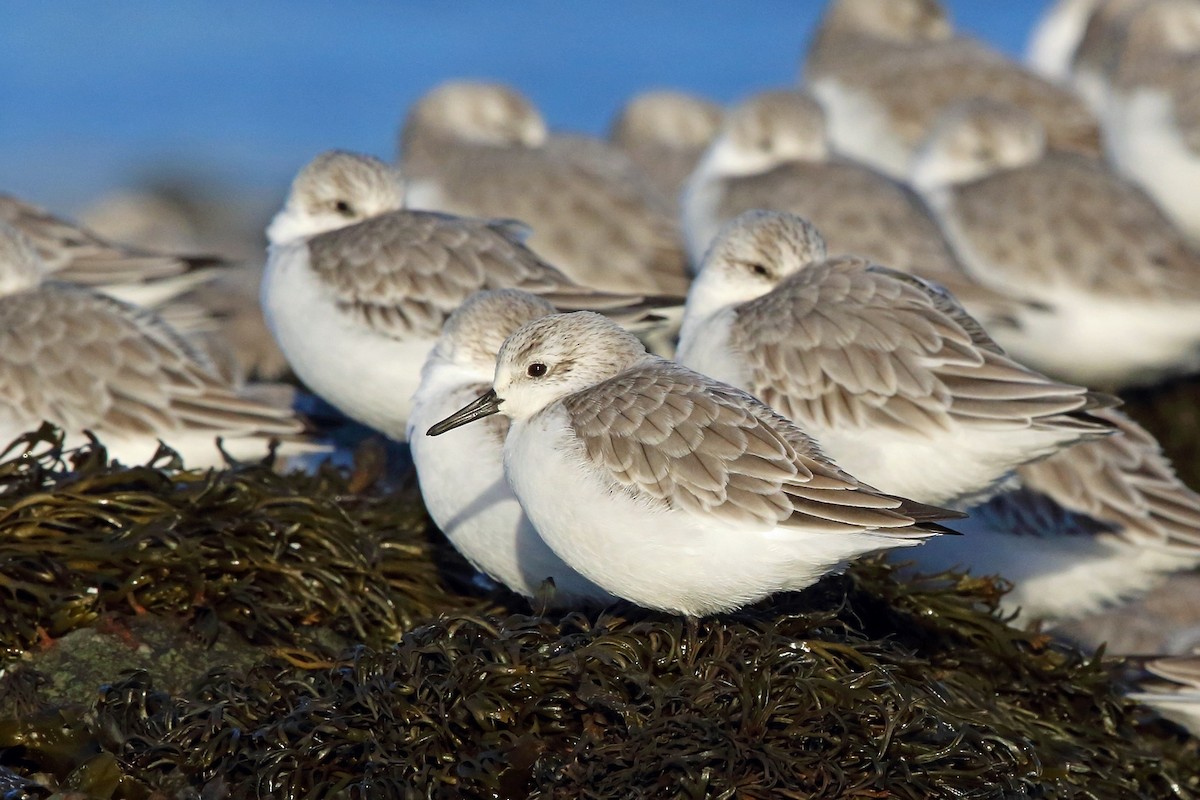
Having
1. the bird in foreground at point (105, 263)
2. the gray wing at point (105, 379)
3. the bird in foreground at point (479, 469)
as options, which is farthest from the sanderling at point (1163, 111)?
the gray wing at point (105, 379)

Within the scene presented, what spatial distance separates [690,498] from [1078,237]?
5923 millimetres

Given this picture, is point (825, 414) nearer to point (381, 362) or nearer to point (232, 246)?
point (381, 362)

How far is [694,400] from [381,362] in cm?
239

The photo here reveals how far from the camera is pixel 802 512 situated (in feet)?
15.8

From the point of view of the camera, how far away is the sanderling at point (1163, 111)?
40.0 feet

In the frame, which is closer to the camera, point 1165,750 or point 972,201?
point 1165,750

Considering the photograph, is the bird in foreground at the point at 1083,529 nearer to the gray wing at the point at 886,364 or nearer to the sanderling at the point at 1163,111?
the gray wing at the point at 886,364

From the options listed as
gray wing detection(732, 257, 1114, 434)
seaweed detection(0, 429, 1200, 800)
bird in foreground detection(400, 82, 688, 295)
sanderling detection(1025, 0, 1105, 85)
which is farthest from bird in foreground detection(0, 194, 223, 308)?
sanderling detection(1025, 0, 1105, 85)

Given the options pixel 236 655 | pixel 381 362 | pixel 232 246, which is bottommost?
pixel 232 246

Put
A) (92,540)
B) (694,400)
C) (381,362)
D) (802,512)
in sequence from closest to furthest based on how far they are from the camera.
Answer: (802,512) → (694,400) → (92,540) → (381,362)

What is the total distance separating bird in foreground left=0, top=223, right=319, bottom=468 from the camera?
281 inches

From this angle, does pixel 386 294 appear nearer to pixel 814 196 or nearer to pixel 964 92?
pixel 814 196

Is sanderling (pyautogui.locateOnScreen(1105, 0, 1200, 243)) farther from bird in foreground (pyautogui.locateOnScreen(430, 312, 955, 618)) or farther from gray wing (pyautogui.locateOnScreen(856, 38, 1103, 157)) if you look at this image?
bird in foreground (pyautogui.locateOnScreen(430, 312, 955, 618))

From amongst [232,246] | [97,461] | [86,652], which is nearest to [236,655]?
[86,652]
